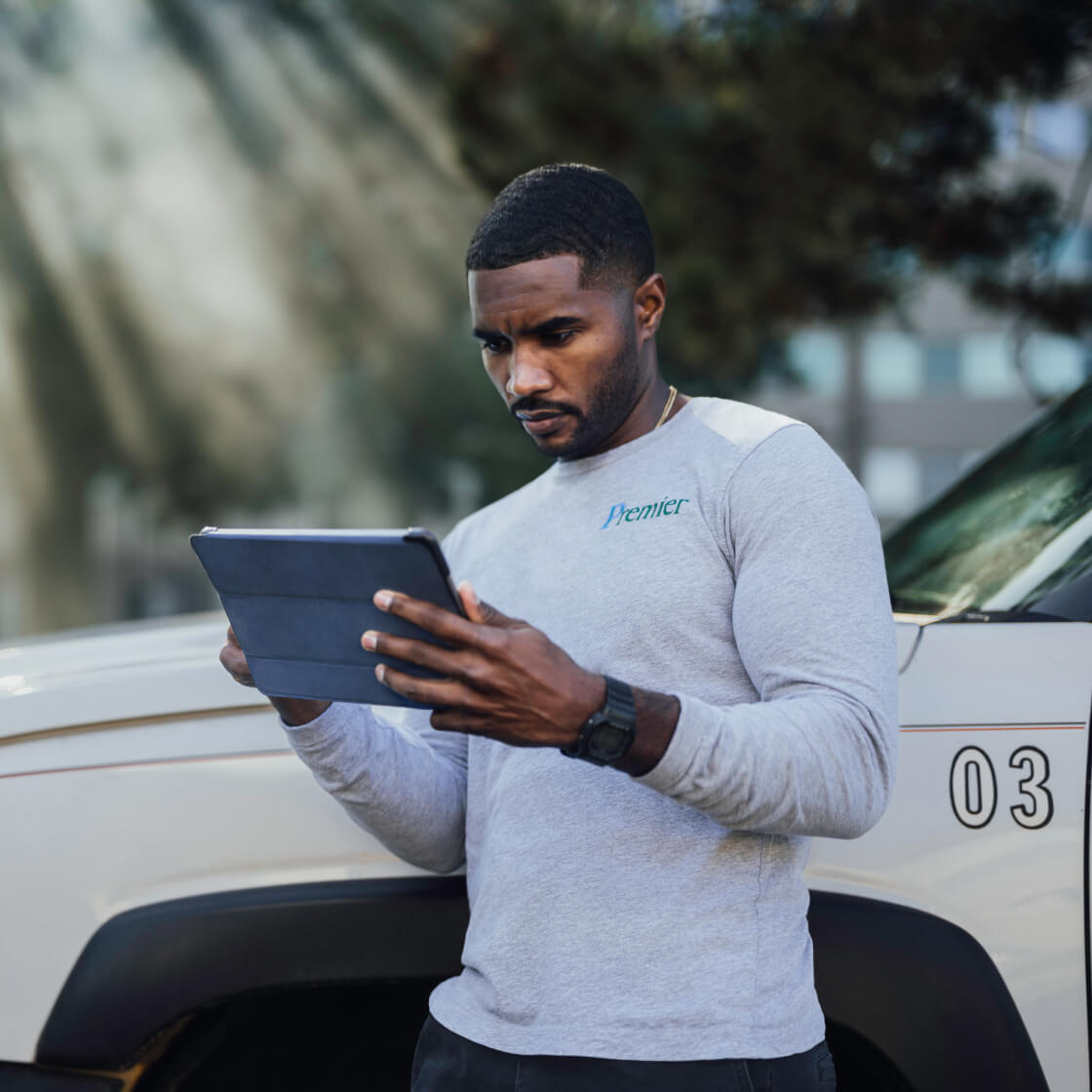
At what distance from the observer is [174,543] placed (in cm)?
2177

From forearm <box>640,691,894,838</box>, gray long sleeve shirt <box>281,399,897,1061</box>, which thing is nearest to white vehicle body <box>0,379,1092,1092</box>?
gray long sleeve shirt <box>281,399,897,1061</box>

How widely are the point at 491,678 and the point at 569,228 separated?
2.66ft

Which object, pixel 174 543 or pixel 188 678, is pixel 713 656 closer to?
pixel 188 678

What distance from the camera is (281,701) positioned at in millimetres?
1911

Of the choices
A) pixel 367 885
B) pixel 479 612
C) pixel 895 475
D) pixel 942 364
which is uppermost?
pixel 942 364

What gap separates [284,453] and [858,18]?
1075 centimetres

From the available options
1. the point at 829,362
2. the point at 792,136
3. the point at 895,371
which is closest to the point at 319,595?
the point at 792,136

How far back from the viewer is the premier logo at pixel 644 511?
1.92 meters

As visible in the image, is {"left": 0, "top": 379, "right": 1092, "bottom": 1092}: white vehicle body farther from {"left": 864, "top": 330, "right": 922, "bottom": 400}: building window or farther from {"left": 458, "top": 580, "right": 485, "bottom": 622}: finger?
{"left": 864, "top": 330, "right": 922, "bottom": 400}: building window

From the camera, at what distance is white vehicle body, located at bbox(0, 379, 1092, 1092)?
6.59 ft

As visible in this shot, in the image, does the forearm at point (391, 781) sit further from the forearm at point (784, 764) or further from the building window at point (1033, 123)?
the building window at point (1033, 123)

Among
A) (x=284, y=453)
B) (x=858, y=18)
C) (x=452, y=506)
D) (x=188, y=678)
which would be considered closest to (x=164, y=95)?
(x=284, y=453)

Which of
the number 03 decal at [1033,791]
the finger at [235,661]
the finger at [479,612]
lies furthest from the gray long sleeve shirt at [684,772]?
the number 03 decal at [1033,791]

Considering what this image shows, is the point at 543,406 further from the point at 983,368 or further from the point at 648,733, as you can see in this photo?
the point at 983,368
